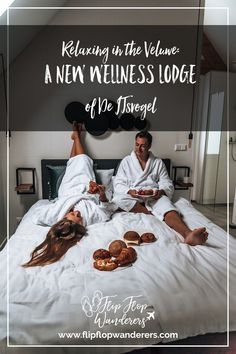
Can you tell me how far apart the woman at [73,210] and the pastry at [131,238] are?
0.88 feet

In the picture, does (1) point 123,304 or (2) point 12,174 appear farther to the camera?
(2) point 12,174

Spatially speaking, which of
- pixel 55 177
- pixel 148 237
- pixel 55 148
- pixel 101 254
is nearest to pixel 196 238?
pixel 148 237

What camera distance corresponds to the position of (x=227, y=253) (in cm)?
129

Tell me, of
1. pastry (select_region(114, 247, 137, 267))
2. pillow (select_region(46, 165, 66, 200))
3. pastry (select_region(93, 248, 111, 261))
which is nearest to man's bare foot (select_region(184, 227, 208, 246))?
pastry (select_region(114, 247, 137, 267))

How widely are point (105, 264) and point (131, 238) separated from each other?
30 cm

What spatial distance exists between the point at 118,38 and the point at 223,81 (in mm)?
1488

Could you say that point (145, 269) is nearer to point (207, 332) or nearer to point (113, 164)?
point (207, 332)

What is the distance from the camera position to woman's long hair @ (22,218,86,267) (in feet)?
3.91

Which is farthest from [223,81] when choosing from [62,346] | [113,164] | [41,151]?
[62,346]

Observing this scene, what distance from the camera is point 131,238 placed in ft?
4.60

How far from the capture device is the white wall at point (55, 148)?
223 centimetres

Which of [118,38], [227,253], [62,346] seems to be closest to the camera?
[62,346]

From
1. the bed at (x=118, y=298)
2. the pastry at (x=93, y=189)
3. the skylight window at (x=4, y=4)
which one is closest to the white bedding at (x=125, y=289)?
the bed at (x=118, y=298)

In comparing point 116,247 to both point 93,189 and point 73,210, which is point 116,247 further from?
point 93,189
